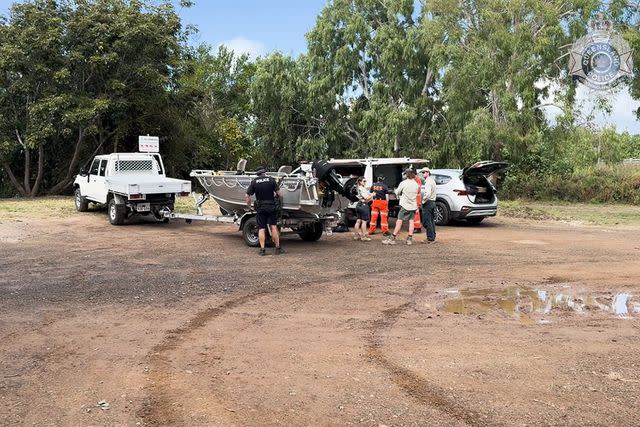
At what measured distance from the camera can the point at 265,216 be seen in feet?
37.9

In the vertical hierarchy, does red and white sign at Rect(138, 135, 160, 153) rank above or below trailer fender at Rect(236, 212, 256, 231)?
above

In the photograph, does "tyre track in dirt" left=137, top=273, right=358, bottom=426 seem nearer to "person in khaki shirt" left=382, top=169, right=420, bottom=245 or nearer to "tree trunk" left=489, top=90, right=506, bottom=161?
"person in khaki shirt" left=382, top=169, right=420, bottom=245

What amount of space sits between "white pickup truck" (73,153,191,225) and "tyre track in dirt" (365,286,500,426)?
1083 centimetres

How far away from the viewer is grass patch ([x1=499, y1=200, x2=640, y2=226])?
19.7 m

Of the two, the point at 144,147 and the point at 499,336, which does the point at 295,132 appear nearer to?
the point at 144,147

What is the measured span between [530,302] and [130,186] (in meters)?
10.8

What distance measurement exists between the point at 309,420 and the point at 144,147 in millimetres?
16264

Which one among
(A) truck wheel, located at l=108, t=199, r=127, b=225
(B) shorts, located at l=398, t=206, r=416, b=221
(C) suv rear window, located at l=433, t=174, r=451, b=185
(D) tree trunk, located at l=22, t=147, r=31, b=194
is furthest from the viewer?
(D) tree trunk, located at l=22, t=147, r=31, b=194

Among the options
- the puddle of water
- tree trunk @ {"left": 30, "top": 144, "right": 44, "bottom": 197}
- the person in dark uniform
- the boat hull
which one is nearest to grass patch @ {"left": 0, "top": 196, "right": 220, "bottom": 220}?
tree trunk @ {"left": 30, "top": 144, "right": 44, "bottom": 197}

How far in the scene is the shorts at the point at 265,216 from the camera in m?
11.5

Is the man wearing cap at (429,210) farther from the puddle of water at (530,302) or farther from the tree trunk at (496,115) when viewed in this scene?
the tree trunk at (496,115)

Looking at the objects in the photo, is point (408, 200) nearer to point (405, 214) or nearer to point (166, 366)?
point (405, 214)

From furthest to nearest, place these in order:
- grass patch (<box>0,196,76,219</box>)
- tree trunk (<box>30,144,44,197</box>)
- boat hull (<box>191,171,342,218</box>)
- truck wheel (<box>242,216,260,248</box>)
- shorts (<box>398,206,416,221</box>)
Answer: tree trunk (<box>30,144,44,197</box>) → grass patch (<box>0,196,76,219</box>) → shorts (<box>398,206,416,221</box>) → truck wheel (<box>242,216,260,248</box>) → boat hull (<box>191,171,342,218</box>)

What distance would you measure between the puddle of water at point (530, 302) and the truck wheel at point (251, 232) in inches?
206
